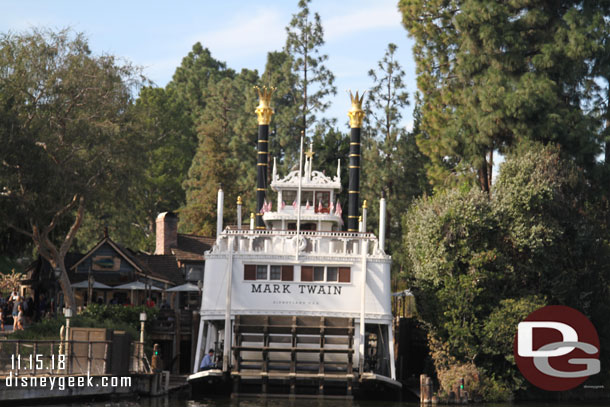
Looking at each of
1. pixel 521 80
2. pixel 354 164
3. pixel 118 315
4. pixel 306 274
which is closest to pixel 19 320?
pixel 118 315

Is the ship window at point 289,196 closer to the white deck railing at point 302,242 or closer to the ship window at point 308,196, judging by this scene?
the ship window at point 308,196

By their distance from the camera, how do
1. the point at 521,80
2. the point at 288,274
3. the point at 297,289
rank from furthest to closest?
the point at 521,80
the point at 288,274
the point at 297,289

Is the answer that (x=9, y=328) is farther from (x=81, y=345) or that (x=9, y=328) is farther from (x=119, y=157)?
(x=81, y=345)

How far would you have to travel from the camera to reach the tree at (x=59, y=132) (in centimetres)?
3934

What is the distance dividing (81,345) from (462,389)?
523 inches

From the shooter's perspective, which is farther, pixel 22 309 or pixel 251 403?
pixel 22 309

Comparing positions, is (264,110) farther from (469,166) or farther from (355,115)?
(469,166)

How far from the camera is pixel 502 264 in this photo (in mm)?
35875

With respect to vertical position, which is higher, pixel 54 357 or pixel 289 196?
pixel 289 196

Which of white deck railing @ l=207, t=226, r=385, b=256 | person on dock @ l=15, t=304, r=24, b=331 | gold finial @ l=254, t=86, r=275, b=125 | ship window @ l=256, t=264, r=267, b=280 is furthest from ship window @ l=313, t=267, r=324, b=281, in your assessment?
person on dock @ l=15, t=304, r=24, b=331

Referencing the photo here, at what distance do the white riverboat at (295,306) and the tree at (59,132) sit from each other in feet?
29.7
